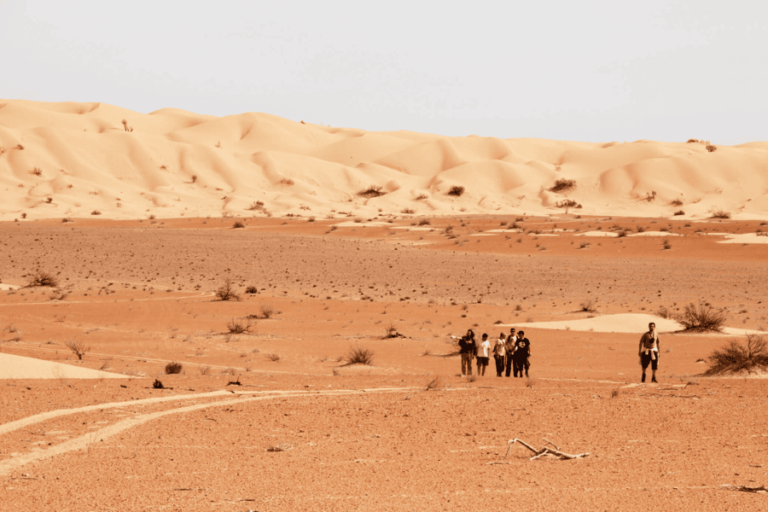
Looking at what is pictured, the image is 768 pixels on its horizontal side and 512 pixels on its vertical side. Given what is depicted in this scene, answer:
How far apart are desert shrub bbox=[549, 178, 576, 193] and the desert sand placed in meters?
29.5

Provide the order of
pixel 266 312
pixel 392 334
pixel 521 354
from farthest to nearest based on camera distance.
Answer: pixel 266 312
pixel 392 334
pixel 521 354

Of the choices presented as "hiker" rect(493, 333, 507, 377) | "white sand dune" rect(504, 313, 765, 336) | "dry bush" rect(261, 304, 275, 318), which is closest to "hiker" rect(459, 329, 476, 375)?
"hiker" rect(493, 333, 507, 377)

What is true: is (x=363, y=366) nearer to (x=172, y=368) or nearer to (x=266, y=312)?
(x=172, y=368)

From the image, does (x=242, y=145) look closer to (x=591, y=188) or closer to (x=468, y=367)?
(x=591, y=188)

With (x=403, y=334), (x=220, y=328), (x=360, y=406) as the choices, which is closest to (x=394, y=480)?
(x=360, y=406)

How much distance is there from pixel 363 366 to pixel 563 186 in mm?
89378

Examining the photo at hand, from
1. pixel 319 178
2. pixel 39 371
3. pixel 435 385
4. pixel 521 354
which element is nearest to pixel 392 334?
pixel 521 354

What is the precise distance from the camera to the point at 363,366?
63.6ft

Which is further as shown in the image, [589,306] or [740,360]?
[589,306]

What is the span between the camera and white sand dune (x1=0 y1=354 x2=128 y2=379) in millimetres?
15477

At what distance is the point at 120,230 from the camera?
57562mm

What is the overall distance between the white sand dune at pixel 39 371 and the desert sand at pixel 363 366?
0.21 ft

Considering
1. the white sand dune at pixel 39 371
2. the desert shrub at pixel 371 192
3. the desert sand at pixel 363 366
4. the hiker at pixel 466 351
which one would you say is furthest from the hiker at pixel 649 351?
the desert shrub at pixel 371 192

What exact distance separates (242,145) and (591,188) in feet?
186
